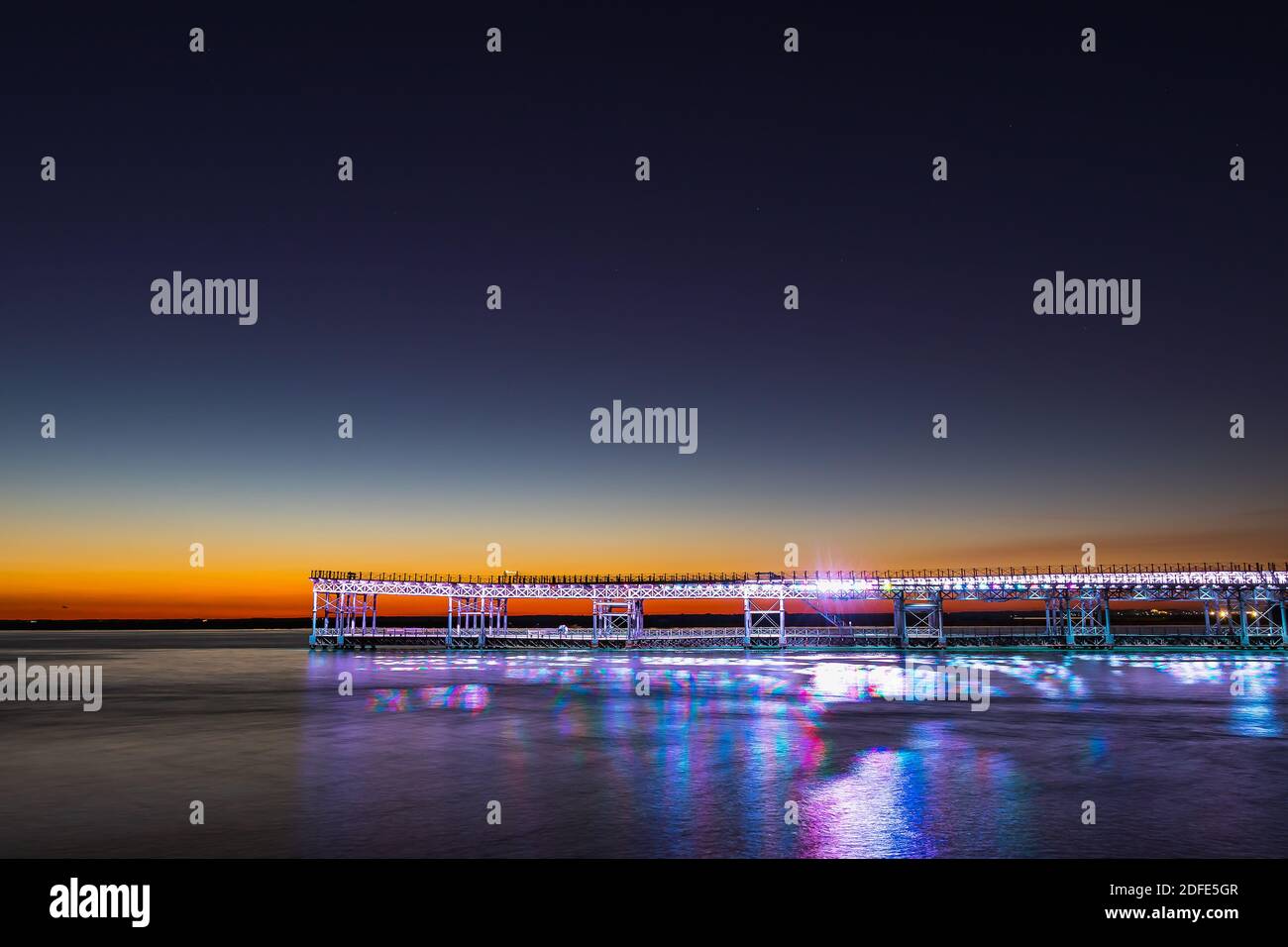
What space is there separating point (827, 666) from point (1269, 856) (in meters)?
51.0

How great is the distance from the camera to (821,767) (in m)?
19.8

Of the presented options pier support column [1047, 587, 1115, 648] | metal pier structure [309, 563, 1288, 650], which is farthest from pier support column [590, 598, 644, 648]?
pier support column [1047, 587, 1115, 648]

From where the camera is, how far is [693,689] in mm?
43062

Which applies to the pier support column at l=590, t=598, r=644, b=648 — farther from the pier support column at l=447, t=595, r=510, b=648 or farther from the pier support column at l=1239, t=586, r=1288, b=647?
the pier support column at l=1239, t=586, r=1288, b=647

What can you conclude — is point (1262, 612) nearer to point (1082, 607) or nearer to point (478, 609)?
point (1082, 607)

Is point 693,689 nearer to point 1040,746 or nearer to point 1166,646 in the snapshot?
point 1040,746

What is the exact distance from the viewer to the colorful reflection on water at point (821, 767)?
1351 cm

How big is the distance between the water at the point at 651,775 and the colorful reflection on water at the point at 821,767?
0.31ft

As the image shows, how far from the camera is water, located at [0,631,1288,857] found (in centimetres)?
1350

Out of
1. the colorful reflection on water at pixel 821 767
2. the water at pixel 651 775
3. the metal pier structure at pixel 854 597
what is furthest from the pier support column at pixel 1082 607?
the water at pixel 651 775

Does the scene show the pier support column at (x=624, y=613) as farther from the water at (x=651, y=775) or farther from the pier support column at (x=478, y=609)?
the water at (x=651, y=775)
